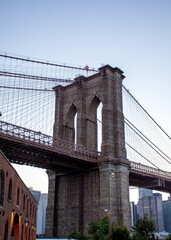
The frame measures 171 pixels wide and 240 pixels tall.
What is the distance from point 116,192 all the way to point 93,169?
5.58 metres

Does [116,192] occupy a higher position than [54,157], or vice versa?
[54,157]

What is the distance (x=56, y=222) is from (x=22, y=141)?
20.7 meters

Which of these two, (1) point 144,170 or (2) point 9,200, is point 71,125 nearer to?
(1) point 144,170

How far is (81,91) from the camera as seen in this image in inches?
2293

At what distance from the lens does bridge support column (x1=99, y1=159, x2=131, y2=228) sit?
1833 inches

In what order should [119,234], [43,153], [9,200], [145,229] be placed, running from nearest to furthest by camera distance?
[9,200] → [119,234] → [145,229] → [43,153]

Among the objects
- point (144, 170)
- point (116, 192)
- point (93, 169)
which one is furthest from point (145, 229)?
point (144, 170)

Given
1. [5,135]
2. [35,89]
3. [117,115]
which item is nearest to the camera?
[5,135]

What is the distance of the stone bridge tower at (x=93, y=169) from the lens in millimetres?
48156

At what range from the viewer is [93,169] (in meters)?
51.3

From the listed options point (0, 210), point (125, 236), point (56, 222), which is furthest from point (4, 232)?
point (56, 222)

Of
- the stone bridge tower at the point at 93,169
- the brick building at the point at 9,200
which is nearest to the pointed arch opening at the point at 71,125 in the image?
the stone bridge tower at the point at 93,169

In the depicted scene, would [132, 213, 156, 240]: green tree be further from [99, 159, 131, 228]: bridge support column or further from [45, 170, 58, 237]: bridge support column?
[45, 170, 58, 237]: bridge support column

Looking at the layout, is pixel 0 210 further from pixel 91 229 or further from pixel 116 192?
pixel 116 192
